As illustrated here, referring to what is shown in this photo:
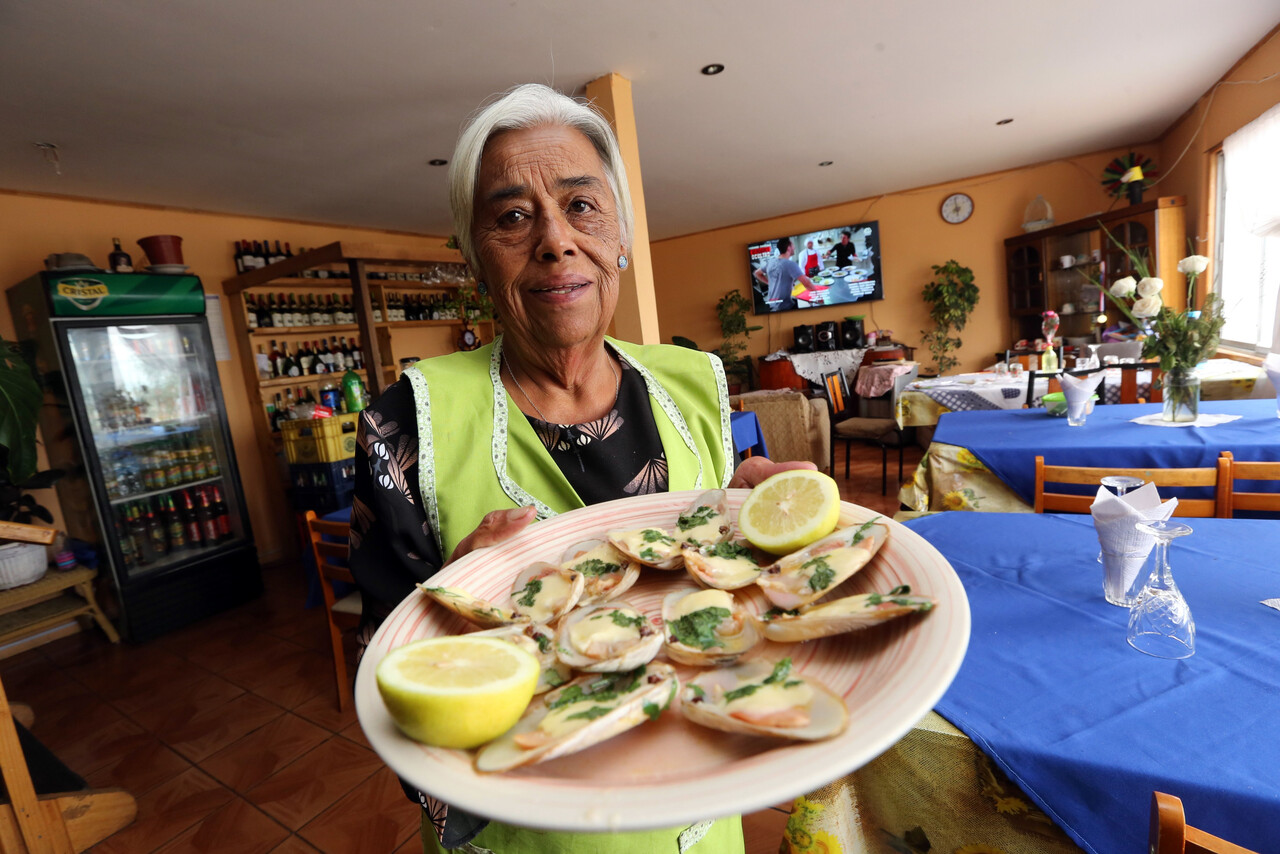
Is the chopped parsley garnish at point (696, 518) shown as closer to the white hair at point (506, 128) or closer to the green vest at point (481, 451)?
the green vest at point (481, 451)

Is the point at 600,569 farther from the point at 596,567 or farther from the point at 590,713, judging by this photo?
the point at 590,713

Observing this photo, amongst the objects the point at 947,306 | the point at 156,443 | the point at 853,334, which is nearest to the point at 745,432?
the point at 156,443

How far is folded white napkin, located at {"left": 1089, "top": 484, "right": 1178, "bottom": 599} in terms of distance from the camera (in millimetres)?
1044

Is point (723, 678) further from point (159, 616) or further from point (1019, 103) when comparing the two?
point (1019, 103)

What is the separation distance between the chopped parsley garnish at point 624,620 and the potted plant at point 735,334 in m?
7.81

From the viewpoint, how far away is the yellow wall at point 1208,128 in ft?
12.8

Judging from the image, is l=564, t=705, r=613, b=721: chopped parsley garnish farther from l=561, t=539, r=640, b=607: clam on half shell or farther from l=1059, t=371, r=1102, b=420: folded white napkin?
l=1059, t=371, r=1102, b=420: folded white napkin

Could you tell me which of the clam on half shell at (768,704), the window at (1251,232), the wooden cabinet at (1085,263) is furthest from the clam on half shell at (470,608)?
the wooden cabinet at (1085,263)

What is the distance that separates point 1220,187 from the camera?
484cm

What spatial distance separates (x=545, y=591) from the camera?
701 mm

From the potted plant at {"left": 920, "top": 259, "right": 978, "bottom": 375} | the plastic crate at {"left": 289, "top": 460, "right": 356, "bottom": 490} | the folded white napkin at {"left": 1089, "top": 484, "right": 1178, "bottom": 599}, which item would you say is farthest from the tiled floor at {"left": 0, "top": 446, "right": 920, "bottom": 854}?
the potted plant at {"left": 920, "top": 259, "right": 978, "bottom": 375}

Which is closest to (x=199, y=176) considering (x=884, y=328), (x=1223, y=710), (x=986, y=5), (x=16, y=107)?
(x=16, y=107)

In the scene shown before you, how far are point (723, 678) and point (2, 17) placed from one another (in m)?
3.37

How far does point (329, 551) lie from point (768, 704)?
7.65ft
